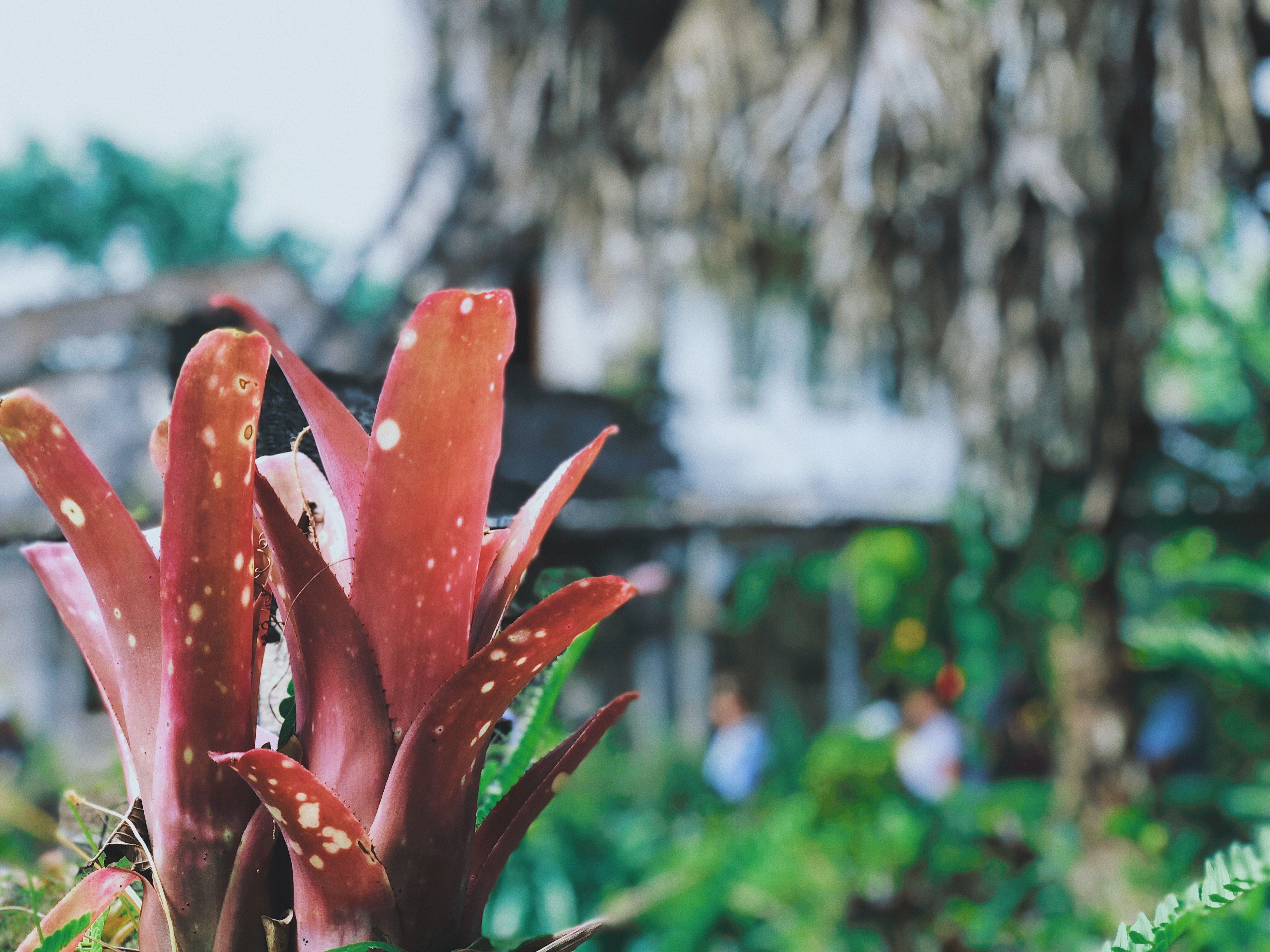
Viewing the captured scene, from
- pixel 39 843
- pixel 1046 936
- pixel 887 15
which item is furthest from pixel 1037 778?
pixel 39 843

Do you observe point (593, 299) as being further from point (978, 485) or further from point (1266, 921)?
point (1266, 921)

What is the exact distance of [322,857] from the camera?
35cm

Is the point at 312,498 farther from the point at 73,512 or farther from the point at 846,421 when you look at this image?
the point at 846,421

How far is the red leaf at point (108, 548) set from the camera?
350mm

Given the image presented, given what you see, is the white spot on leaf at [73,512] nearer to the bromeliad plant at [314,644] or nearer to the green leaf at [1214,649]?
the bromeliad plant at [314,644]

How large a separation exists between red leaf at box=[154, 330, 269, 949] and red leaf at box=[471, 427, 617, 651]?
10 centimetres

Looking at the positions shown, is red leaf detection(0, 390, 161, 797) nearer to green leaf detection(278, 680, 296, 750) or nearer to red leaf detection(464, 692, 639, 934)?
green leaf detection(278, 680, 296, 750)

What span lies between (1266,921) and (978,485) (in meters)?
1.60

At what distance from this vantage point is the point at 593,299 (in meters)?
4.25

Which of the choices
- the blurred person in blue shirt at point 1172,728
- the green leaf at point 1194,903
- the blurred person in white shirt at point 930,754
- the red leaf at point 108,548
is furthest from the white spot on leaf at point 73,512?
the blurred person in blue shirt at point 1172,728

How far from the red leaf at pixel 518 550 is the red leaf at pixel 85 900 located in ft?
0.58

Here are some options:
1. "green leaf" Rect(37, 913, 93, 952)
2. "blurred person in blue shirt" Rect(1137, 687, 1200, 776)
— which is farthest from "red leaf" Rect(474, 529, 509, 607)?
"blurred person in blue shirt" Rect(1137, 687, 1200, 776)

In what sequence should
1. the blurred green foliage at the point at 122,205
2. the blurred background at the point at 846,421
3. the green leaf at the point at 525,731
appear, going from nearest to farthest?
the green leaf at the point at 525,731 → the blurred background at the point at 846,421 → the blurred green foliage at the point at 122,205

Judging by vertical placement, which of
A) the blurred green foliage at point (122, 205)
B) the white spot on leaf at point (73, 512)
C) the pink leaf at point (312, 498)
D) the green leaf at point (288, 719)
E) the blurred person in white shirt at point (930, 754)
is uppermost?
the blurred green foliage at point (122, 205)
